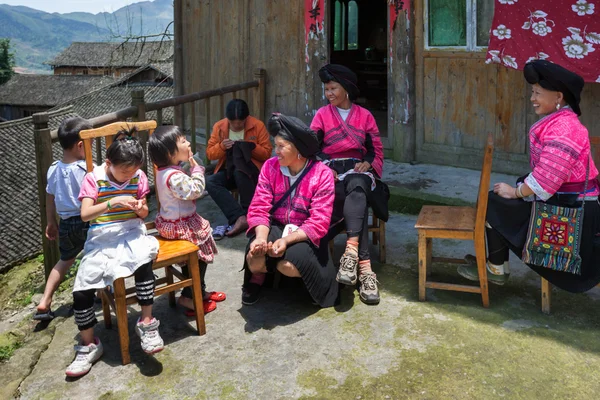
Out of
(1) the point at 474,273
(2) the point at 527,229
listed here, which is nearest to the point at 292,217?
(1) the point at 474,273

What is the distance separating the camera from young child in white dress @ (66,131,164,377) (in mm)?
3275

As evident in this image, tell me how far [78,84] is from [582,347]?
4234cm

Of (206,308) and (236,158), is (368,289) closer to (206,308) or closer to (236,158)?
(206,308)

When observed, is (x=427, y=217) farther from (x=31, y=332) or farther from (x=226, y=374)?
(x=31, y=332)

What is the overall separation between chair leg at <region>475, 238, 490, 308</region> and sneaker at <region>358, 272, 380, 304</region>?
0.66 meters

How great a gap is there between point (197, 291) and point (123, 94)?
31789 mm

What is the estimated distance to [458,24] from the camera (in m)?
6.57

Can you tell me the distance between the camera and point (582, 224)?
11.7 ft

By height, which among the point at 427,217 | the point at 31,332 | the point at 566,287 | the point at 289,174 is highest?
the point at 289,174

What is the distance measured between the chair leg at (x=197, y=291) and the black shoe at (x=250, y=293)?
0.45 m

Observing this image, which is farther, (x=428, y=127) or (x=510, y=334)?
(x=428, y=127)

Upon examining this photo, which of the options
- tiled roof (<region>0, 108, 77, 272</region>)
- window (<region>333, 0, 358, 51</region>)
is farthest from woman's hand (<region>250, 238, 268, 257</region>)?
tiled roof (<region>0, 108, 77, 272</region>)

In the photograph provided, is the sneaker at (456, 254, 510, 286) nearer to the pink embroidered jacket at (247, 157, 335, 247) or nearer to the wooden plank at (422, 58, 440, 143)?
the pink embroidered jacket at (247, 157, 335, 247)

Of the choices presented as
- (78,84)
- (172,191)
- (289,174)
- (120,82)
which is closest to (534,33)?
(289,174)
